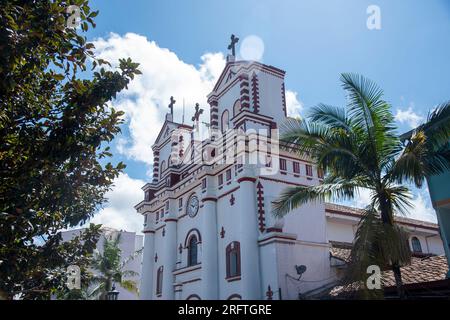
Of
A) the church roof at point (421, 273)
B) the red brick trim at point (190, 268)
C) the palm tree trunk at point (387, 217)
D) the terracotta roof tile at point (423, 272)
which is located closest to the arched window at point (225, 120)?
the red brick trim at point (190, 268)

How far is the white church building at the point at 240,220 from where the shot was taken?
19594mm

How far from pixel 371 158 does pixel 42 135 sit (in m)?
8.63

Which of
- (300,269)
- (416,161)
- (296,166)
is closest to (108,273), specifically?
(296,166)

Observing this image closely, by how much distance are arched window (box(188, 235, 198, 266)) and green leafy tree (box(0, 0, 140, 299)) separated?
1576cm

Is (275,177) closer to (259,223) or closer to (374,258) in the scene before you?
(259,223)

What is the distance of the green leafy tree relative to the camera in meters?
7.56

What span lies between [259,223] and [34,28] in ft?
47.7

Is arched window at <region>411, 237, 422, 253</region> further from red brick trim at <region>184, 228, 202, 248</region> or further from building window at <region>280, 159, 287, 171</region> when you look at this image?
red brick trim at <region>184, 228, 202, 248</region>

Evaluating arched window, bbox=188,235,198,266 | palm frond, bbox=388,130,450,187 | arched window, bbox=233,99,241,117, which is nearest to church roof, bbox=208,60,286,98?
arched window, bbox=233,99,241,117

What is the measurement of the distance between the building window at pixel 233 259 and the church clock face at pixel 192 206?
442 centimetres

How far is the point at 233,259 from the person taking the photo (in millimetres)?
21000

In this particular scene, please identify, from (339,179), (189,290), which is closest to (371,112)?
(339,179)

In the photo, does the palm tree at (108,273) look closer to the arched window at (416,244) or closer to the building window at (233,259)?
the building window at (233,259)

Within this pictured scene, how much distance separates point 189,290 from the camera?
2383 cm
